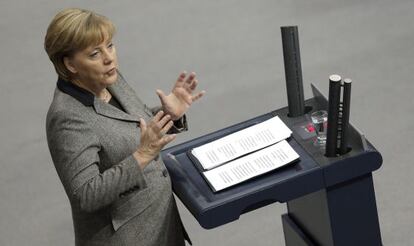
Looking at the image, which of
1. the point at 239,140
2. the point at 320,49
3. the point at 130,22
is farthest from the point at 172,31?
the point at 239,140

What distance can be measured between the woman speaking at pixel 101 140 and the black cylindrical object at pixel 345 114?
657mm

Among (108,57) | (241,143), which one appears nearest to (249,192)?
(241,143)

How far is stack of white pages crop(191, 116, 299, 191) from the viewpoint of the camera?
3.40m

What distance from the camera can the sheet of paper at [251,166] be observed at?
3.38 m

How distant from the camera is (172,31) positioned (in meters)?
6.96

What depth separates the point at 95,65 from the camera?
10.3 ft

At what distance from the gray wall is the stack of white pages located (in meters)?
1.21

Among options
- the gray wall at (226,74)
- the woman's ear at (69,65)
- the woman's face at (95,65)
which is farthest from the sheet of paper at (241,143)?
the gray wall at (226,74)

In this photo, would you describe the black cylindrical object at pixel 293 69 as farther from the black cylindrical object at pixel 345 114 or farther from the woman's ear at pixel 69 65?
the woman's ear at pixel 69 65

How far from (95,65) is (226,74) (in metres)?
3.17

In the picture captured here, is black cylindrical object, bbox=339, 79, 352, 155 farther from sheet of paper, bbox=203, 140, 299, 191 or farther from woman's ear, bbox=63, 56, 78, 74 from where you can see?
woman's ear, bbox=63, 56, 78, 74

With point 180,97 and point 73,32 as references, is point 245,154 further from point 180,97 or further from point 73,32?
point 73,32

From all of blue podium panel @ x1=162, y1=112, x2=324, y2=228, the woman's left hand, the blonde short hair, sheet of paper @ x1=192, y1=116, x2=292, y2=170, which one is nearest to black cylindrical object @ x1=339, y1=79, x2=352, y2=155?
blue podium panel @ x1=162, y1=112, x2=324, y2=228

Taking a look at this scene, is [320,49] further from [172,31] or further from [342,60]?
[172,31]
